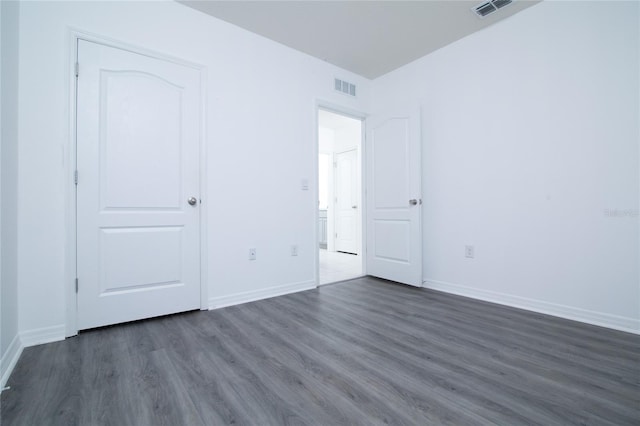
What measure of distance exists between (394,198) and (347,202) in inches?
115

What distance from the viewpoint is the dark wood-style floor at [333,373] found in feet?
3.97

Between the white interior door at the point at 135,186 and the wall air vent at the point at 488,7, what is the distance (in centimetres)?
244

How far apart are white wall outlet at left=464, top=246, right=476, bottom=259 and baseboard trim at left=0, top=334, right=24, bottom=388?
335 cm

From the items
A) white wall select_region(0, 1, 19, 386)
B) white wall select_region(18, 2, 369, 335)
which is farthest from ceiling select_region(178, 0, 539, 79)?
white wall select_region(0, 1, 19, 386)

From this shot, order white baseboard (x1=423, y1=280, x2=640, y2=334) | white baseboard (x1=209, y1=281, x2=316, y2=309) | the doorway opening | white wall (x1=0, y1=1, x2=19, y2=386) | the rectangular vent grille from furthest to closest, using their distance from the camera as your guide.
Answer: the doorway opening < the rectangular vent grille < white baseboard (x1=209, y1=281, x2=316, y2=309) < white baseboard (x1=423, y1=280, x2=640, y2=334) < white wall (x1=0, y1=1, x2=19, y2=386)

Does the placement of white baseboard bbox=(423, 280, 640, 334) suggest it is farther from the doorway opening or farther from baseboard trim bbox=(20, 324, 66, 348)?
baseboard trim bbox=(20, 324, 66, 348)

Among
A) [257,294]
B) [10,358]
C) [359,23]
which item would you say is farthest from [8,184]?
[359,23]

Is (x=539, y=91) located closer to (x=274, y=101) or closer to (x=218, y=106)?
(x=274, y=101)

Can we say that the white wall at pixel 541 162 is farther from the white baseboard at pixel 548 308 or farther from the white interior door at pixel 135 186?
the white interior door at pixel 135 186

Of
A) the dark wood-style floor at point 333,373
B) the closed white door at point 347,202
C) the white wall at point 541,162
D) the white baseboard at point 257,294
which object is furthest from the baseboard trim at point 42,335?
the closed white door at point 347,202

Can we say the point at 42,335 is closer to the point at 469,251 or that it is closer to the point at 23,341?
the point at 23,341

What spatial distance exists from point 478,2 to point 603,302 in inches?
98.5

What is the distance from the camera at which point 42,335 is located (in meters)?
1.88

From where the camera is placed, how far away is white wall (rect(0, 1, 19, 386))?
5.07 feet
